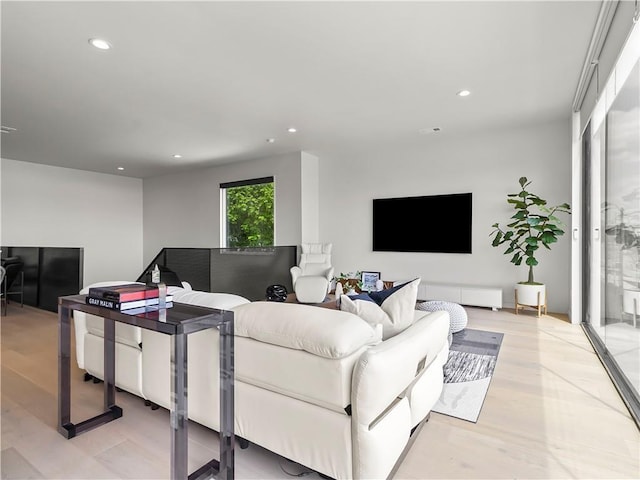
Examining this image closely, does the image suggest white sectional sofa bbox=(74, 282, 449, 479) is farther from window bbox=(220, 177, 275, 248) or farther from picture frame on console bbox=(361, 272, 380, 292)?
window bbox=(220, 177, 275, 248)

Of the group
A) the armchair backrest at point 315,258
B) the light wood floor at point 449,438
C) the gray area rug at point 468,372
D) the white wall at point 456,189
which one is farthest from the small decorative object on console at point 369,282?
the light wood floor at point 449,438

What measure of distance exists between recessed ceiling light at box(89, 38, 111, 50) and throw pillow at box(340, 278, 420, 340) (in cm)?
279

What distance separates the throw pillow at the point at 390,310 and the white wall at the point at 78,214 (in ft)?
25.8

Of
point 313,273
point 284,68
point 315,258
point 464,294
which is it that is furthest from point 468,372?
point 315,258

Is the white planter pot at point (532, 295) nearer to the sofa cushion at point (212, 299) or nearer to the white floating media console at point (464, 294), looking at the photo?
the white floating media console at point (464, 294)

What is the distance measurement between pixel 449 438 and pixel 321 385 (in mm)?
991

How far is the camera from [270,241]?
6.93 meters

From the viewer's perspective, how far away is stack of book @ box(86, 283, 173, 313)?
5.14 feet

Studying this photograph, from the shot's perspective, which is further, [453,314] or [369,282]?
[369,282]

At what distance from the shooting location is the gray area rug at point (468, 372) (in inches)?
86.5

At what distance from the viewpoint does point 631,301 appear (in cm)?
235

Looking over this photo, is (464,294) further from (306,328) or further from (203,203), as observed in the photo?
(203,203)

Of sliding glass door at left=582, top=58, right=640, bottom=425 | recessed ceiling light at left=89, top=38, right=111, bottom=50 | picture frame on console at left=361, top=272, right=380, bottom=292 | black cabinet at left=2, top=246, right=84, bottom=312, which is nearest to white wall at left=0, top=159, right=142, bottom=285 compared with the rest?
black cabinet at left=2, top=246, right=84, bottom=312

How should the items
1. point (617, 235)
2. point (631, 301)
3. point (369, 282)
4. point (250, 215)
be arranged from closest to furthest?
point (631, 301) < point (617, 235) < point (369, 282) < point (250, 215)
